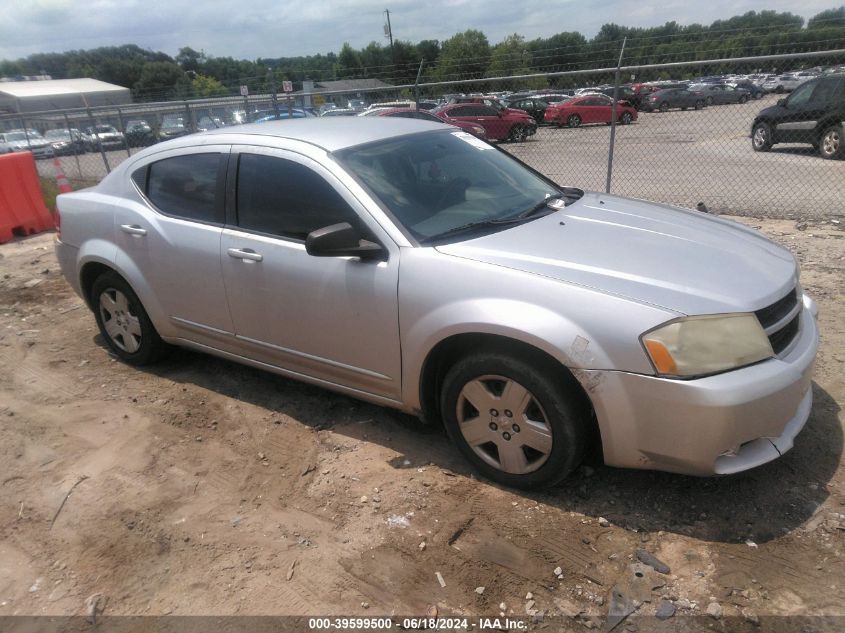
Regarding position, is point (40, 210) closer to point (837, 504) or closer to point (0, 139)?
point (837, 504)

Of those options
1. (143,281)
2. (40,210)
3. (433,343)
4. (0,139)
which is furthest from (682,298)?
(0,139)

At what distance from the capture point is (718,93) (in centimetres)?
2716

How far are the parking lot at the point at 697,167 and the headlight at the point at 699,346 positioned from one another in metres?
6.65

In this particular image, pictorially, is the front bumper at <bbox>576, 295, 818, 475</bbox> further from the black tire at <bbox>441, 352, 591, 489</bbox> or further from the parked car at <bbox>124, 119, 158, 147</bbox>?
the parked car at <bbox>124, 119, 158, 147</bbox>

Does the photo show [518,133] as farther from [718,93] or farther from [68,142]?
[68,142]

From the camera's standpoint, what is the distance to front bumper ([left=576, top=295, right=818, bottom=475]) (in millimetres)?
2459

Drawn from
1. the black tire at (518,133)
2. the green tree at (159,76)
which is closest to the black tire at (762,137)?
the black tire at (518,133)

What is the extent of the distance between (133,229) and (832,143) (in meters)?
13.2

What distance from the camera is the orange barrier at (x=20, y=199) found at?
9148mm

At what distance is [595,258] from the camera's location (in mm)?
2875

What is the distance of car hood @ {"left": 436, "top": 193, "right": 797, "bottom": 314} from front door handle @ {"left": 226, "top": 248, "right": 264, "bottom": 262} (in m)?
1.13

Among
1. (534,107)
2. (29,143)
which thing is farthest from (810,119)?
(29,143)

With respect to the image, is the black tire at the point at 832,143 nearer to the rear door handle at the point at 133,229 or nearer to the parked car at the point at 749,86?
the parked car at the point at 749,86

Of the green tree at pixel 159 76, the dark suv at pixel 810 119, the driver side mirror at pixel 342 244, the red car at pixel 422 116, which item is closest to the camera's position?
the driver side mirror at pixel 342 244
